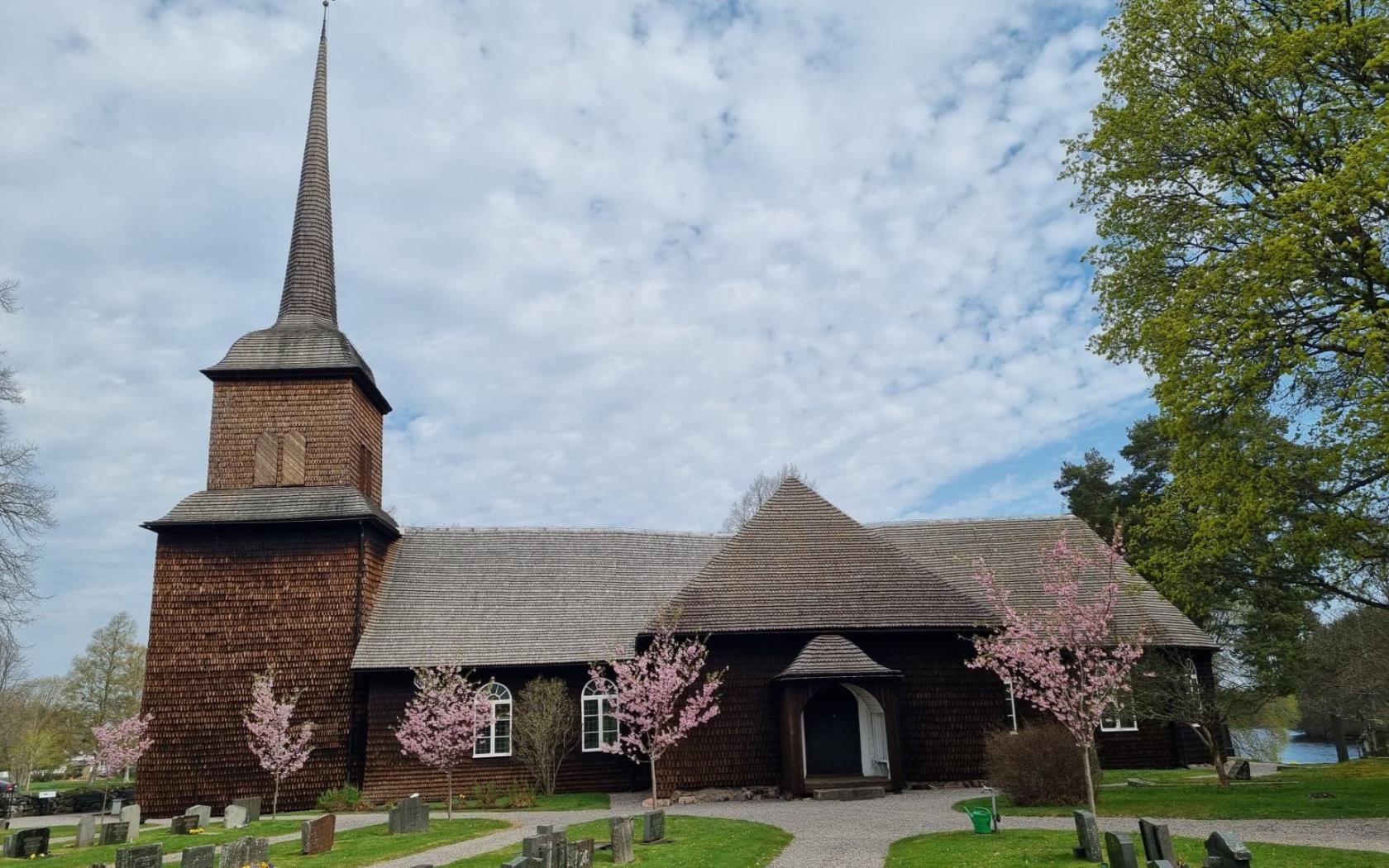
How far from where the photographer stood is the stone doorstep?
21.4 meters

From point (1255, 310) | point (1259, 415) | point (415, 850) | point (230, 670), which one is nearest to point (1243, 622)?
point (1259, 415)

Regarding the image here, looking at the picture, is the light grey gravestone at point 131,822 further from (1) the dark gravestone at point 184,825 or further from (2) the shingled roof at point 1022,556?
(2) the shingled roof at point 1022,556

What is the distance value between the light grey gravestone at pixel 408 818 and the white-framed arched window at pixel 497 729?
6.08 metres

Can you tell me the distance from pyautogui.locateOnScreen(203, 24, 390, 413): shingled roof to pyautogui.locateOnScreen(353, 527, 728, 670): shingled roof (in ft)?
20.0

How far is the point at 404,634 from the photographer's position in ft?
85.0

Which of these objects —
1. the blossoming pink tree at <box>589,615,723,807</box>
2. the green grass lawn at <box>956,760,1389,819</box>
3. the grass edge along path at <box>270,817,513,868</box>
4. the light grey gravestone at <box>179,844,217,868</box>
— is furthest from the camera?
the blossoming pink tree at <box>589,615,723,807</box>

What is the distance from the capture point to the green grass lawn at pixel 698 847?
13.4m

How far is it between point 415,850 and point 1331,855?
13.9 metres

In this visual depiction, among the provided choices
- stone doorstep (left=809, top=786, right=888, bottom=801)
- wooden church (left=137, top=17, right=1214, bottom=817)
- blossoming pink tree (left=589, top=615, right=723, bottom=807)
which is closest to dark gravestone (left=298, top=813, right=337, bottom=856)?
blossoming pink tree (left=589, top=615, right=723, bottom=807)

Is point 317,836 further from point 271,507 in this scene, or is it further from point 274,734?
point 271,507

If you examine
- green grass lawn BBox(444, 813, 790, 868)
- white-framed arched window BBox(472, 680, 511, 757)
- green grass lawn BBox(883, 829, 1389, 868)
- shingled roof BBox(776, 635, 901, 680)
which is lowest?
green grass lawn BBox(444, 813, 790, 868)

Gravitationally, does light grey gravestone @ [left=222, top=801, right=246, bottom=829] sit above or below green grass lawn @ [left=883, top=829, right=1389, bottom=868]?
below

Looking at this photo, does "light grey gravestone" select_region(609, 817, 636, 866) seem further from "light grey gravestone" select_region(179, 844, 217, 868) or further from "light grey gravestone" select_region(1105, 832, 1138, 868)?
"light grey gravestone" select_region(1105, 832, 1138, 868)

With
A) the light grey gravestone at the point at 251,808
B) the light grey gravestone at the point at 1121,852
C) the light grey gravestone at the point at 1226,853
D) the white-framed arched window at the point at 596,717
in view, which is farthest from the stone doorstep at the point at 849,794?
the light grey gravestone at the point at 251,808
